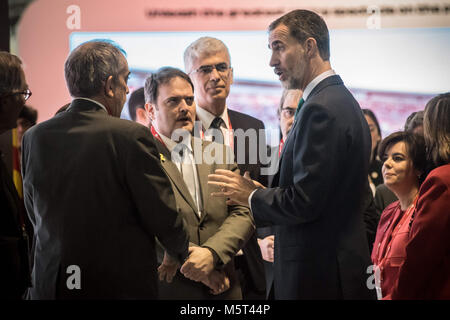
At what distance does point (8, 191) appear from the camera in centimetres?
259

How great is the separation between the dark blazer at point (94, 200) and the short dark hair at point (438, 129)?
135 cm

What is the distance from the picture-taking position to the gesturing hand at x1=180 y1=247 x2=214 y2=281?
298 cm

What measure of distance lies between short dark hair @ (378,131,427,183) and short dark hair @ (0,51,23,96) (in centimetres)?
238

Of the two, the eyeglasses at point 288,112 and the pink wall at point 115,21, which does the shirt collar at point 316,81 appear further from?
the pink wall at point 115,21

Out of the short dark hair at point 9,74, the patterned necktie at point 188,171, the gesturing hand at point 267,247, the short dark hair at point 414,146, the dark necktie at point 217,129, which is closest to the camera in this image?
the short dark hair at point 9,74

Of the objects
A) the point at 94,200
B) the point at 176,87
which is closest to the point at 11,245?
the point at 94,200

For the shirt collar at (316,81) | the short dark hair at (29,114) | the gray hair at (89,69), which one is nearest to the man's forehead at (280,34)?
the shirt collar at (316,81)

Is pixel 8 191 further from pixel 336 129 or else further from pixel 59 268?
pixel 336 129

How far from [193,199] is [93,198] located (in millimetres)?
923

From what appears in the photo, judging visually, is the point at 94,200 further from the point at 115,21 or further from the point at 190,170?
the point at 115,21

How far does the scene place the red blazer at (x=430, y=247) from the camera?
8.49ft

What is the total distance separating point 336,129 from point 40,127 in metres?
1.33

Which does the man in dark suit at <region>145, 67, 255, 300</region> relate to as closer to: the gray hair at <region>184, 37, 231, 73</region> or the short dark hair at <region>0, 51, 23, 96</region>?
the gray hair at <region>184, 37, 231, 73</region>
